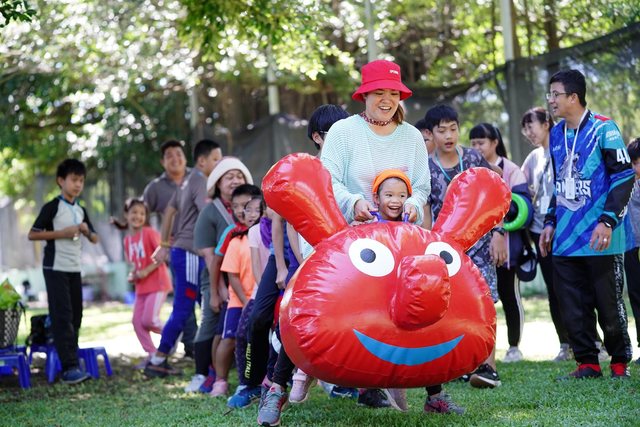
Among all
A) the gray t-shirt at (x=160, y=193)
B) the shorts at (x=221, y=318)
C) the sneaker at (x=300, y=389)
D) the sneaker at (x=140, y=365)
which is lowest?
the sneaker at (x=140, y=365)

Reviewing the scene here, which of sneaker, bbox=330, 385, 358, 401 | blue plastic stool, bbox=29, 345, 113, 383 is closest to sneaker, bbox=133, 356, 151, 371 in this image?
blue plastic stool, bbox=29, 345, 113, 383

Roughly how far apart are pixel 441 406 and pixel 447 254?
1.17 m

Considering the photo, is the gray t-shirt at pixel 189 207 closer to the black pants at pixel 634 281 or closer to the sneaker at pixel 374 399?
the sneaker at pixel 374 399

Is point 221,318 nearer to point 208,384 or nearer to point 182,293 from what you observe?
point 208,384

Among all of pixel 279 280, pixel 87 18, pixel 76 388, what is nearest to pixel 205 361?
pixel 76 388

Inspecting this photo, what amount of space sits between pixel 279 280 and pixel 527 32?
7524 mm

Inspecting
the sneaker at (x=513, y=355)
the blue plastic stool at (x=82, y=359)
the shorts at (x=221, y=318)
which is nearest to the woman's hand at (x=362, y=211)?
the shorts at (x=221, y=318)

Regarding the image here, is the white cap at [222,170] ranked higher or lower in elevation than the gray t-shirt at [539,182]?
higher

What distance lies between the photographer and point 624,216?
6.38 m

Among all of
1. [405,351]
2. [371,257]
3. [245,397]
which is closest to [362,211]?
[371,257]

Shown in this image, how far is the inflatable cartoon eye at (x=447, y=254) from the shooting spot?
4.54 m

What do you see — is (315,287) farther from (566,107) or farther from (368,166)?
(566,107)

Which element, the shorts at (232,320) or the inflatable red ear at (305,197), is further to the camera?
the shorts at (232,320)

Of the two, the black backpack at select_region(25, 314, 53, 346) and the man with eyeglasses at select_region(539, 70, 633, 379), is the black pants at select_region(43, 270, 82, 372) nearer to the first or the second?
the black backpack at select_region(25, 314, 53, 346)
